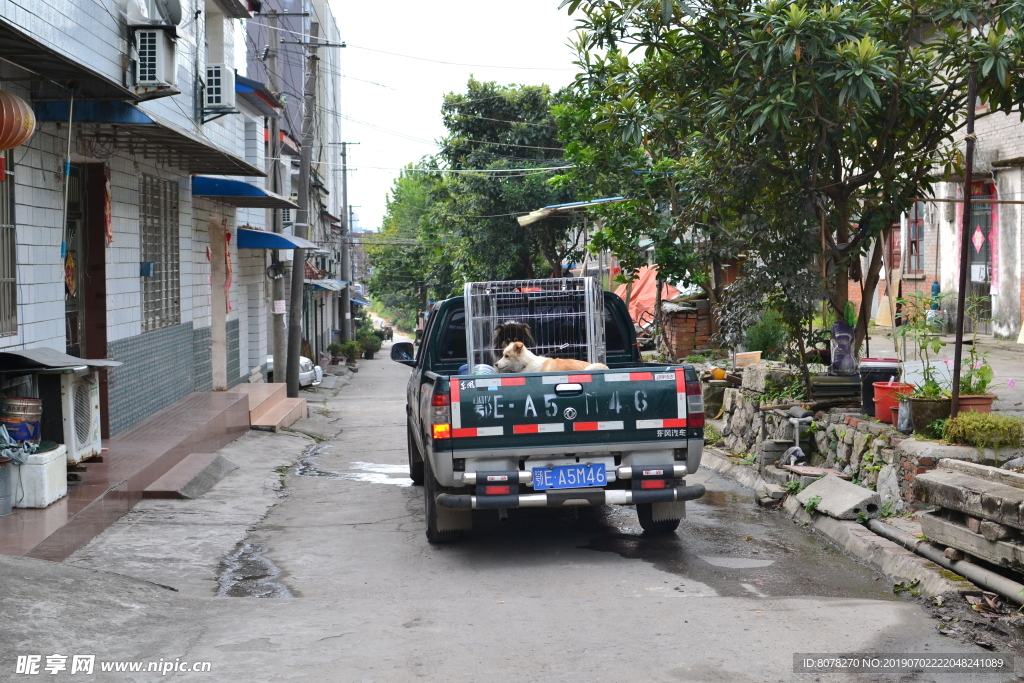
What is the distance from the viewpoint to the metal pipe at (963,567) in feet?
17.9

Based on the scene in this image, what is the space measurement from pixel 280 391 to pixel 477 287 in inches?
400

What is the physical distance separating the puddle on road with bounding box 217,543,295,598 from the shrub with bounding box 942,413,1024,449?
16.6 feet

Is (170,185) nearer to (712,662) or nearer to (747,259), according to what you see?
(747,259)

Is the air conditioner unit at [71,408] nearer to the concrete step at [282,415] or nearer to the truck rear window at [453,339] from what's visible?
the truck rear window at [453,339]

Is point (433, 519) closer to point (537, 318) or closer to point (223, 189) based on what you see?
point (537, 318)

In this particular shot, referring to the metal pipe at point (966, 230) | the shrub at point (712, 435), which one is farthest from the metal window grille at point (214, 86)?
the metal pipe at point (966, 230)

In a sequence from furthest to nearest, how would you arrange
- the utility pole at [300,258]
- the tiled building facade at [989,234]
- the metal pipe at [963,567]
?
1. the utility pole at [300,258]
2. the tiled building facade at [989,234]
3. the metal pipe at [963,567]

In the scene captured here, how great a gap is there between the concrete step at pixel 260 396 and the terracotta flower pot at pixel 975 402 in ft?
33.1

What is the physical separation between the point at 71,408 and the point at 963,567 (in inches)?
260

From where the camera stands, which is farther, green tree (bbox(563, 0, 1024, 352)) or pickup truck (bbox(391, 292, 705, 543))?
green tree (bbox(563, 0, 1024, 352))

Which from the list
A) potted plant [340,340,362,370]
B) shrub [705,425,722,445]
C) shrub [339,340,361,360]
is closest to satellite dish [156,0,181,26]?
shrub [705,425,722,445]

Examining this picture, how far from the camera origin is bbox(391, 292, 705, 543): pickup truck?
6512 mm

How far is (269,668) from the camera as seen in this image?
467cm

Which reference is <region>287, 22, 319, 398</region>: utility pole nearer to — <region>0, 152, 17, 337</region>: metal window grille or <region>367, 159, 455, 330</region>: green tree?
<region>0, 152, 17, 337</region>: metal window grille
